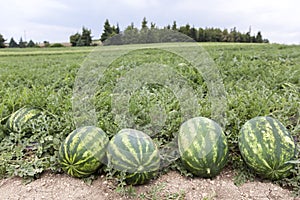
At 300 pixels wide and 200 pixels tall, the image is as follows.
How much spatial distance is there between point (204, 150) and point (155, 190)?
18.1 inches

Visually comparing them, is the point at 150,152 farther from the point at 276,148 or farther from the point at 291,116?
the point at 291,116

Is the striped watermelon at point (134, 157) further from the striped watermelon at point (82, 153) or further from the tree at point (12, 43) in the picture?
the tree at point (12, 43)

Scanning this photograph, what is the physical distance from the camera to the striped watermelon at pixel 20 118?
110 inches

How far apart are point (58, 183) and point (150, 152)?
764 millimetres

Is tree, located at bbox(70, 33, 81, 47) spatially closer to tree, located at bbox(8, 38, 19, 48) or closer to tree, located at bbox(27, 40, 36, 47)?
tree, located at bbox(27, 40, 36, 47)

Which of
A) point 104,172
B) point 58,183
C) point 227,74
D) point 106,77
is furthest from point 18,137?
point 227,74

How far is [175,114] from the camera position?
2883mm

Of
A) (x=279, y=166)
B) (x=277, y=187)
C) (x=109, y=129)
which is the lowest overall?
(x=277, y=187)

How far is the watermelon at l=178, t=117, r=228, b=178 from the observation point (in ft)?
7.07

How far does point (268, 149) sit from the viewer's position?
83.8 inches

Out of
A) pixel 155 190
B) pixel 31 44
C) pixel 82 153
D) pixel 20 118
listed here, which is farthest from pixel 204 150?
pixel 31 44

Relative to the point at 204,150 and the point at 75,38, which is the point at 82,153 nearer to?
the point at 204,150

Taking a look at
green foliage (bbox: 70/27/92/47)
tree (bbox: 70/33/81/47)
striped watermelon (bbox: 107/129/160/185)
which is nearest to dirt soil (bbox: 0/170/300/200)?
striped watermelon (bbox: 107/129/160/185)

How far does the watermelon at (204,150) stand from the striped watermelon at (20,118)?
1.53 metres
